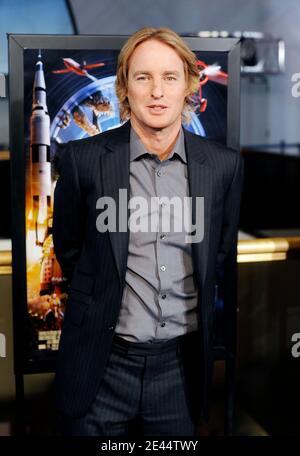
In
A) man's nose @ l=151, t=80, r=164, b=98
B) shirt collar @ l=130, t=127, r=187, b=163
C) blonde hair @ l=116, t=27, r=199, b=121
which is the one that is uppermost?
blonde hair @ l=116, t=27, r=199, b=121

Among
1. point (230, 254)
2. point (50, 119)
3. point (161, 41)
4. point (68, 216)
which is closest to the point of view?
point (161, 41)

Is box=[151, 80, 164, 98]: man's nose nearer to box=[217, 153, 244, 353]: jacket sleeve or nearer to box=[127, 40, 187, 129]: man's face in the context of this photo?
box=[127, 40, 187, 129]: man's face

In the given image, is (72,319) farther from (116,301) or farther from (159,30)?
(159,30)

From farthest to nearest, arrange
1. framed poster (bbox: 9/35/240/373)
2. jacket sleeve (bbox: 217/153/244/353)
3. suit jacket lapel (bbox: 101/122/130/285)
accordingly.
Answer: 1. framed poster (bbox: 9/35/240/373)
2. jacket sleeve (bbox: 217/153/244/353)
3. suit jacket lapel (bbox: 101/122/130/285)

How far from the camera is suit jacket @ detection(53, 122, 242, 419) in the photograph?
173 cm

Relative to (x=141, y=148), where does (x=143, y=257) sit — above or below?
below

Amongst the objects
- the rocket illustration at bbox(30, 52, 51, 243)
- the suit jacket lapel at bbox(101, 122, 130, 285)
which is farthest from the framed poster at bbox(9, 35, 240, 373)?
the suit jacket lapel at bbox(101, 122, 130, 285)

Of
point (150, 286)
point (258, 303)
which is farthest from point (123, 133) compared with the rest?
point (258, 303)

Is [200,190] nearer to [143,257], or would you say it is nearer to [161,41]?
[143,257]

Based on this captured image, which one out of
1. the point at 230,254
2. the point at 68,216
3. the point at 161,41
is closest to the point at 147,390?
the point at 68,216

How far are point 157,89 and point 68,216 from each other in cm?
42

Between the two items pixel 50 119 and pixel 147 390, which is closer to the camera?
pixel 147 390

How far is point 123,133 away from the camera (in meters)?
1.81

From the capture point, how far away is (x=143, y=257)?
171cm
